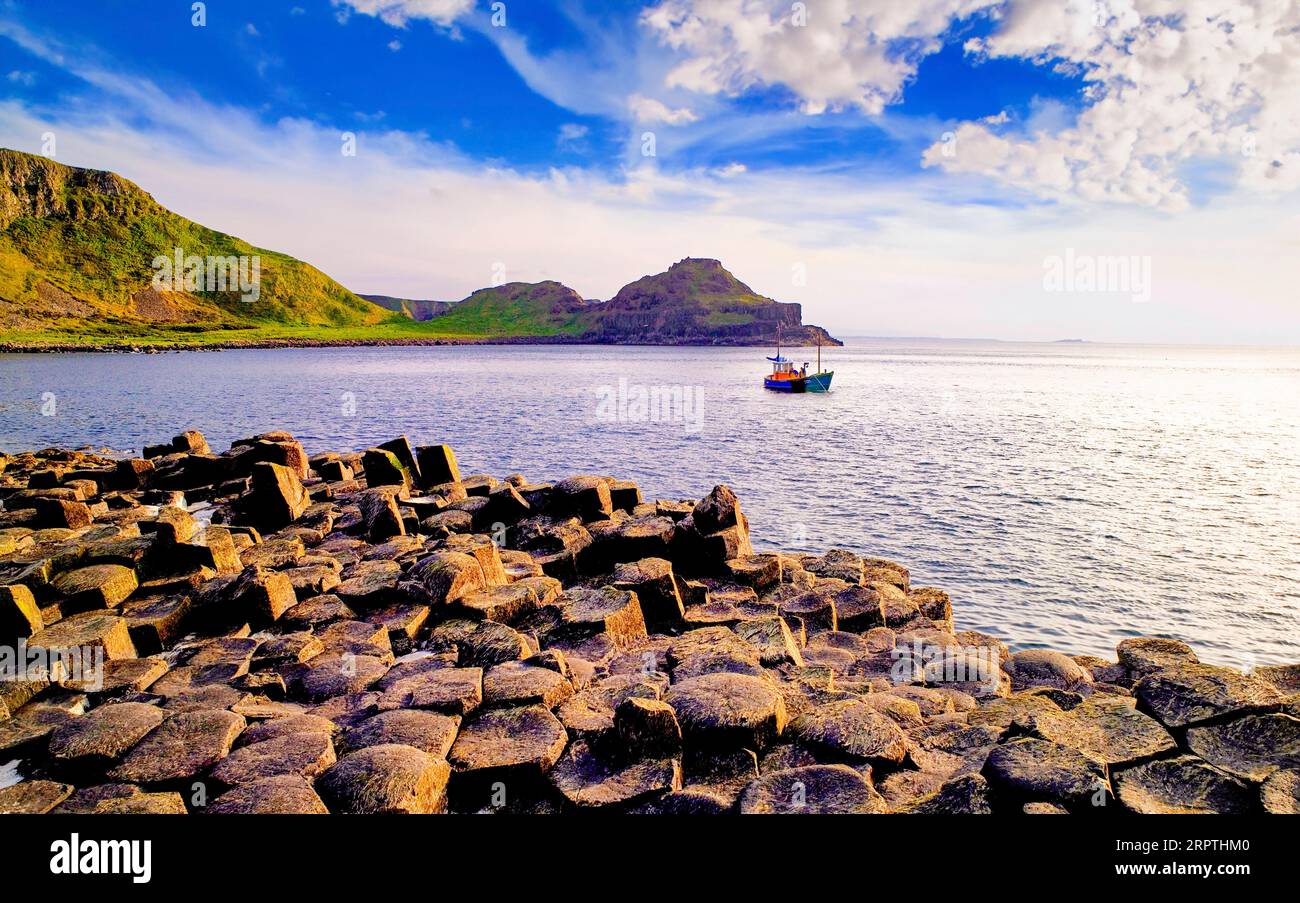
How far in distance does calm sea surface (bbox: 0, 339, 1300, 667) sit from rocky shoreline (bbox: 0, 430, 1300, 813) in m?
6.46

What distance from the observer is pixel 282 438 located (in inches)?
1064

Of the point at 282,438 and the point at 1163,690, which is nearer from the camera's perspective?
the point at 1163,690

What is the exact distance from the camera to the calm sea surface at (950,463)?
60.0 ft

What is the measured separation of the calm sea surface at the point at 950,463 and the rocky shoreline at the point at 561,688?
21.2 ft

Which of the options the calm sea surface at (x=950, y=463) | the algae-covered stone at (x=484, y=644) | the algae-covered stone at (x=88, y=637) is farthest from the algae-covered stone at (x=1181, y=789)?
the algae-covered stone at (x=88, y=637)

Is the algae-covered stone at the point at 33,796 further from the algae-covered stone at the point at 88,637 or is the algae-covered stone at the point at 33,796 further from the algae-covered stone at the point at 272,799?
the algae-covered stone at the point at 88,637

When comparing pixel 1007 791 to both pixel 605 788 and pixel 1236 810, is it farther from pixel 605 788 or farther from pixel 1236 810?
pixel 605 788

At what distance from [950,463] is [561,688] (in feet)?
111

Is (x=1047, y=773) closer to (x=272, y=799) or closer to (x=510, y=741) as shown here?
(x=510, y=741)

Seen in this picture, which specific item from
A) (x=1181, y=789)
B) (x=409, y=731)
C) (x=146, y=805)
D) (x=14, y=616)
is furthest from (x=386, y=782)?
(x=14, y=616)

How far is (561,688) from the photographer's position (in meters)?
8.34

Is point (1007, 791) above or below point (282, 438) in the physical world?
below

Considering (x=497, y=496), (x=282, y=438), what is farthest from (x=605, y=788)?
(x=282, y=438)
